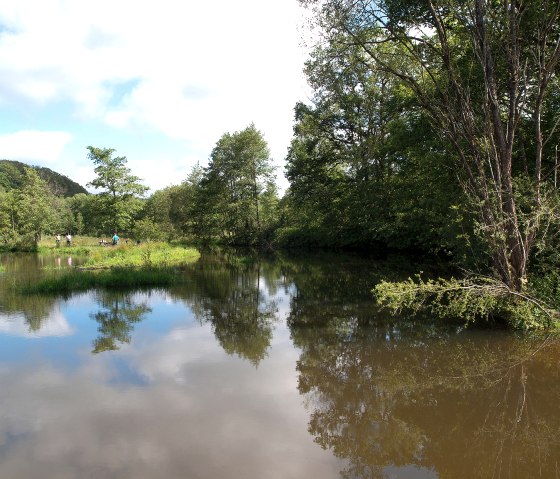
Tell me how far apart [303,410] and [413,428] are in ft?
5.47

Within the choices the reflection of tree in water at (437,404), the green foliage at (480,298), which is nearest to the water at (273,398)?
the reflection of tree in water at (437,404)

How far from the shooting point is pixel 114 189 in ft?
130

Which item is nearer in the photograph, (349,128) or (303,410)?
(303,410)

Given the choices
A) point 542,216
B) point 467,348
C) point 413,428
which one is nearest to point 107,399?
point 413,428

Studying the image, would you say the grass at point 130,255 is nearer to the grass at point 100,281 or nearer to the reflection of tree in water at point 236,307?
the reflection of tree in water at point 236,307

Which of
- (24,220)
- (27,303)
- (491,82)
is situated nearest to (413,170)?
(491,82)

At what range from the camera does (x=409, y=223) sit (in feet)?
86.0

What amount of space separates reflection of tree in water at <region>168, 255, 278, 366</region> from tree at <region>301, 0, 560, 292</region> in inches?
234

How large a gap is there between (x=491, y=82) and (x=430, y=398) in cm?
765

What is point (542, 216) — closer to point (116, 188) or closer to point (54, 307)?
point (54, 307)

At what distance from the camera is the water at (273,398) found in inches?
195

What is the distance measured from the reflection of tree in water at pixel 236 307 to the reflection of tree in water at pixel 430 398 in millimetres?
1109

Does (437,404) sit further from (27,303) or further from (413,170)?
(413,170)

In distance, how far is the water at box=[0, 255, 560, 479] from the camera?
16.3ft
